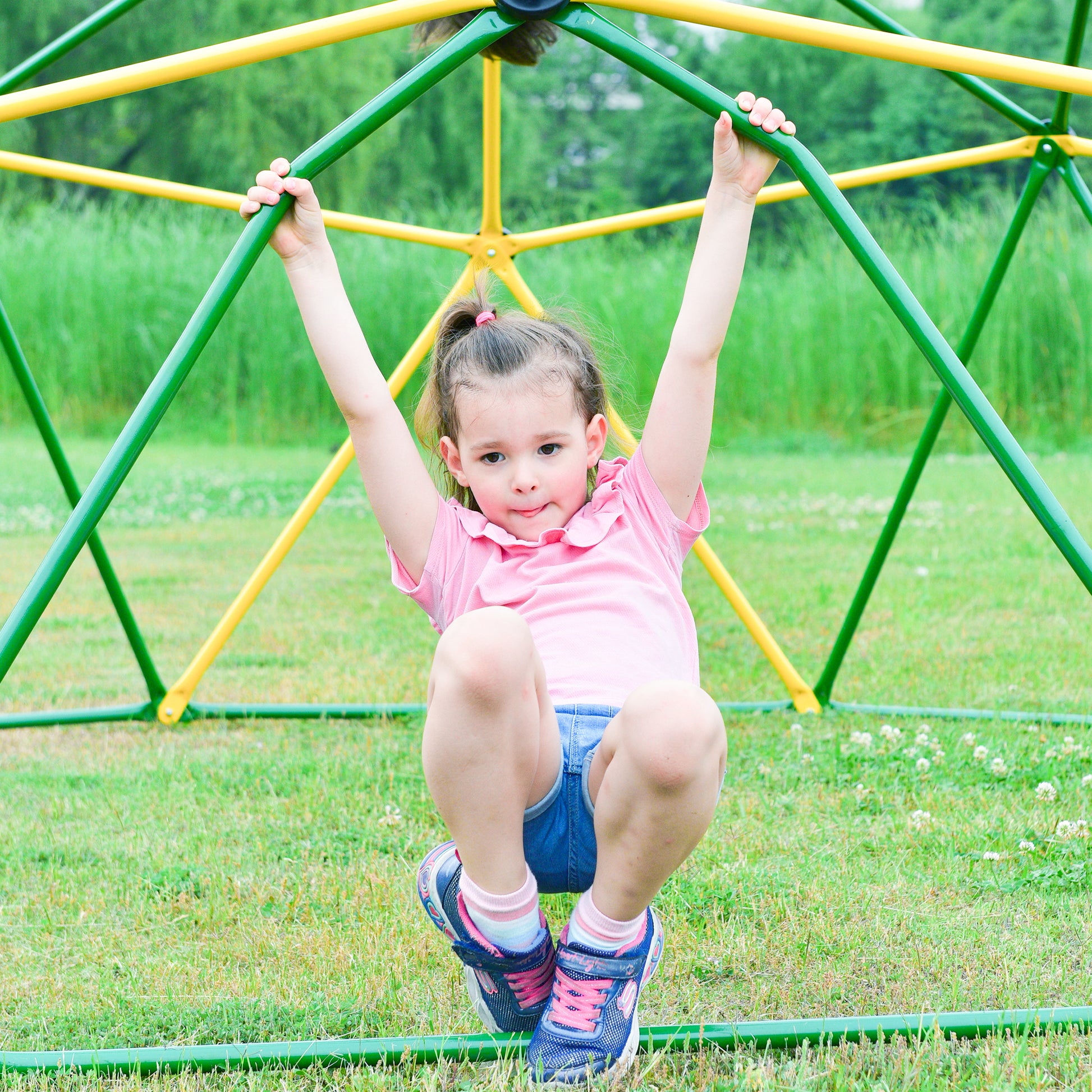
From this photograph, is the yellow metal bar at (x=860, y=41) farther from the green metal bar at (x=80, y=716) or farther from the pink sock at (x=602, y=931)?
the green metal bar at (x=80, y=716)

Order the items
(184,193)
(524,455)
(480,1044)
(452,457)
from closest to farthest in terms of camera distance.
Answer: (480,1044), (524,455), (452,457), (184,193)

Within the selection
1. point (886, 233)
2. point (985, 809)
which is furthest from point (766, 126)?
point (886, 233)

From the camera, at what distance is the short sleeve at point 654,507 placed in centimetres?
177

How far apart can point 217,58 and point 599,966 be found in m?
1.20

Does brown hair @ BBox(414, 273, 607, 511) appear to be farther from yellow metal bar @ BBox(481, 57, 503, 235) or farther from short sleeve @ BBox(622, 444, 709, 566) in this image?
yellow metal bar @ BBox(481, 57, 503, 235)

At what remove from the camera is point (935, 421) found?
277 cm

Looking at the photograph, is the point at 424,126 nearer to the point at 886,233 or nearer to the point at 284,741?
the point at 886,233

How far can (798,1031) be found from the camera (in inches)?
58.2

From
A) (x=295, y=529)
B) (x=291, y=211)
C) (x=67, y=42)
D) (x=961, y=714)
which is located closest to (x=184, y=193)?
(x=67, y=42)

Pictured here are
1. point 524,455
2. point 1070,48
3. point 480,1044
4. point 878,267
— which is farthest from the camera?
point 1070,48

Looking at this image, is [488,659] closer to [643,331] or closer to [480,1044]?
[480,1044]

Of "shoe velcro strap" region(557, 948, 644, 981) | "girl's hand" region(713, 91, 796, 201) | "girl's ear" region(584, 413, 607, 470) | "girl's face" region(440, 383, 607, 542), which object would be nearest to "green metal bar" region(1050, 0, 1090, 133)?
"girl's hand" region(713, 91, 796, 201)

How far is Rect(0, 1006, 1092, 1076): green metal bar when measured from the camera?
145 cm

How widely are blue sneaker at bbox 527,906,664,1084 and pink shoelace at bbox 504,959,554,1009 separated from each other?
42 mm
